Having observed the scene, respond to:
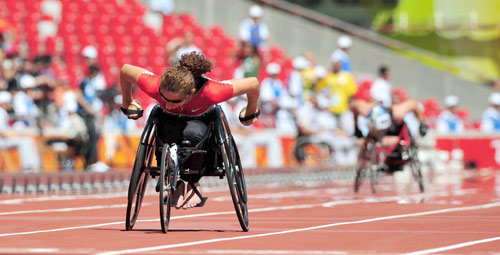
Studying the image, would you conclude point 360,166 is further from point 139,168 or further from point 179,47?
point 139,168

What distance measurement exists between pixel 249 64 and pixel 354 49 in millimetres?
13688

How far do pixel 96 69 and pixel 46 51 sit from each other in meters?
4.70

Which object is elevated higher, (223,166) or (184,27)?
(184,27)

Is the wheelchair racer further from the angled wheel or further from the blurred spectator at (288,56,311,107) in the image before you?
the angled wheel

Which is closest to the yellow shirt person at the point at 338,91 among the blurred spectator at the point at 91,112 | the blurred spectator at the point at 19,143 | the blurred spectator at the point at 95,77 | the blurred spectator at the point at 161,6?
the blurred spectator at the point at 161,6

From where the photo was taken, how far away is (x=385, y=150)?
18469mm

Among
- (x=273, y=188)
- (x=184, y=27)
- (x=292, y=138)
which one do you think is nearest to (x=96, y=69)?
(x=273, y=188)

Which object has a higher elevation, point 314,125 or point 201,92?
point 314,125

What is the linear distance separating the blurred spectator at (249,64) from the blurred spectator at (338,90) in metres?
2.33

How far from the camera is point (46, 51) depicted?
80.8 ft

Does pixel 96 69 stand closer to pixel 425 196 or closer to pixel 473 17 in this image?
pixel 425 196

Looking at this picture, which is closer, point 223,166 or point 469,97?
point 223,166

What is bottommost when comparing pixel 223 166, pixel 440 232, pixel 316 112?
pixel 440 232

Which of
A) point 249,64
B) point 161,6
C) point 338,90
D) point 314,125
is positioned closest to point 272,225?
point 249,64
